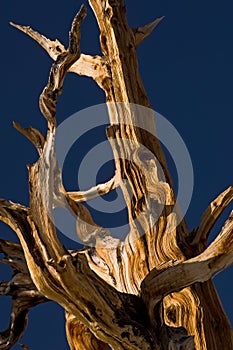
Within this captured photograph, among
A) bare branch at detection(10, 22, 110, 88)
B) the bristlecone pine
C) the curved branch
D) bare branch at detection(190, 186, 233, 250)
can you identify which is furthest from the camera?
bare branch at detection(10, 22, 110, 88)

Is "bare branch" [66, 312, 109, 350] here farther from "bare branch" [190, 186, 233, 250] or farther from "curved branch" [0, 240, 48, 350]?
"bare branch" [190, 186, 233, 250]

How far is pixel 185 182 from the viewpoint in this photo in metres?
3.92

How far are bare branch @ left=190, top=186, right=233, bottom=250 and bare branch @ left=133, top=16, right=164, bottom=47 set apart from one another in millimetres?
1098

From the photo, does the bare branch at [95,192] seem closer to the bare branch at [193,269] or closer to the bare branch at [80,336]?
the bare branch at [80,336]

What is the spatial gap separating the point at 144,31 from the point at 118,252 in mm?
1272

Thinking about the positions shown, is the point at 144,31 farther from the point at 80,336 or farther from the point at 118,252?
the point at 80,336

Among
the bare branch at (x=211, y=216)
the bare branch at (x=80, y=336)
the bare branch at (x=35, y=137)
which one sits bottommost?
the bare branch at (x=80, y=336)

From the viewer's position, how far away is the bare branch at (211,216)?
364 cm

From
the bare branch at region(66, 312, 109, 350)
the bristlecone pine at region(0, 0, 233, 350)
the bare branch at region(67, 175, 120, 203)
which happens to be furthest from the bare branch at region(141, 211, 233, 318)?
the bare branch at region(67, 175, 120, 203)

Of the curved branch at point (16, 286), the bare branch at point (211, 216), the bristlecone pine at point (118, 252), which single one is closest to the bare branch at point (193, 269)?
the bristlecone pine at point (118, 252)

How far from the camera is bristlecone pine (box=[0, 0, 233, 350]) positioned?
3268 mm

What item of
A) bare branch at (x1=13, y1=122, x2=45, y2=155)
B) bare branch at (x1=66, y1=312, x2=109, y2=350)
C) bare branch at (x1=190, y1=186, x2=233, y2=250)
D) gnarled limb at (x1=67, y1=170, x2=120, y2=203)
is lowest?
bare branch at (x1=66, y1=312, x2=109, y2=350)

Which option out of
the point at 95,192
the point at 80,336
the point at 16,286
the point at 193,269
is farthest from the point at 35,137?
the point at 80,336

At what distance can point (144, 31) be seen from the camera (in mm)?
4320
